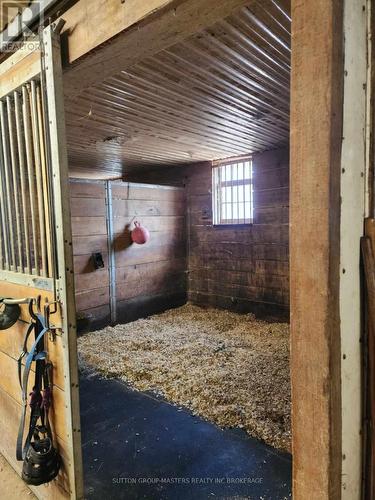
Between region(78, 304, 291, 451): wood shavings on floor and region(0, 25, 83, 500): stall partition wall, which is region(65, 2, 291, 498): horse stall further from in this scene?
region(0, 25, 83, 500): stall partition wall

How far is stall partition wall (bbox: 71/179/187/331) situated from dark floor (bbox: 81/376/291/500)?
1258 mm

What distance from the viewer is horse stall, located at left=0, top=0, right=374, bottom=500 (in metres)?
0.71

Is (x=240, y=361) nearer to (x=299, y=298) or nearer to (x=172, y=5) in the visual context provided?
(x=299, y=298)

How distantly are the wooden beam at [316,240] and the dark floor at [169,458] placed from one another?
1.01 metres

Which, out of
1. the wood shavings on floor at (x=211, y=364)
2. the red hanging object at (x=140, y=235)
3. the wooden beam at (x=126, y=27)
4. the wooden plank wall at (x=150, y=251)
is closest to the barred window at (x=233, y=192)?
the wooden plank wall at (x=150, y=251)

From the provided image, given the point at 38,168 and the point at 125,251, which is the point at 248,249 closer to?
the point at 125,251

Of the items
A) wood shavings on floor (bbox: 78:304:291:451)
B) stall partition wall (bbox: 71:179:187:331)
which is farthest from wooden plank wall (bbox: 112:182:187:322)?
wood shavings on floor (bbox: 78:304:291:451)

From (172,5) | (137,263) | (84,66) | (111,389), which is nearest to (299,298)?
(172,5)

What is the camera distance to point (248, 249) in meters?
4.23

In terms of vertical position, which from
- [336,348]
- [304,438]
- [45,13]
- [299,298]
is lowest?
[304,438]

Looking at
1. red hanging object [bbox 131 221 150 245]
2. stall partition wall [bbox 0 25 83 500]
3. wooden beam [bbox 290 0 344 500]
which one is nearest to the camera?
wooden beam [bbox 290 0 344 500]

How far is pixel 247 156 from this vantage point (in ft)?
13.5

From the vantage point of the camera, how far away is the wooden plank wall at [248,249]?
391cm

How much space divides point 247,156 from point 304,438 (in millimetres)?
3809
